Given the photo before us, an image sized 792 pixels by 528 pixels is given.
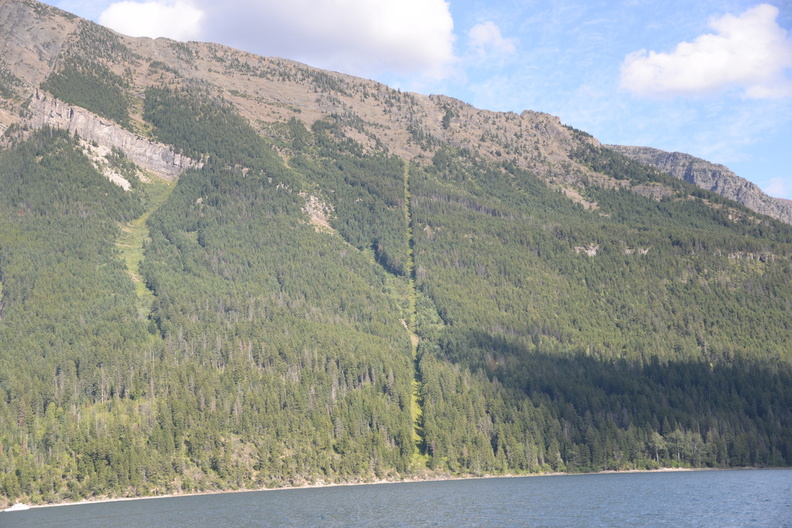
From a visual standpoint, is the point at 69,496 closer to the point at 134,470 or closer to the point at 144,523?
the point at 134,470

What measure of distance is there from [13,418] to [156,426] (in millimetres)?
34658

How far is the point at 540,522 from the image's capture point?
4692 inches

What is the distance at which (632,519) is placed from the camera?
12012cm

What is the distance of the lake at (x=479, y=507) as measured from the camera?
122 metres

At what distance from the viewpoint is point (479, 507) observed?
141 m

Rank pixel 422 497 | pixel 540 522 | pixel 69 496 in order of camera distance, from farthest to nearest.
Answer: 1. pixel 69 496
2. pixel 422 497
3. pixel 540 522

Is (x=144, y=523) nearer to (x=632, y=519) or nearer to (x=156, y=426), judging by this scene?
(x=156, y=426)

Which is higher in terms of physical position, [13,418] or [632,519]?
[13,418]

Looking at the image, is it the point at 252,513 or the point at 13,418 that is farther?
the point at 13,418

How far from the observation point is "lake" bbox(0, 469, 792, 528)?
12225 centimetres

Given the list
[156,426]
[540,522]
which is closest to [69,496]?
[156,426]

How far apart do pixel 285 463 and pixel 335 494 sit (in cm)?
2646

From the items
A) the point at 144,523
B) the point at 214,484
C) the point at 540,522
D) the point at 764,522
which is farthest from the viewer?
the point at 214,484

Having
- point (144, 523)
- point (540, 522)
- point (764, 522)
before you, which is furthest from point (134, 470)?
point (764, 522)
